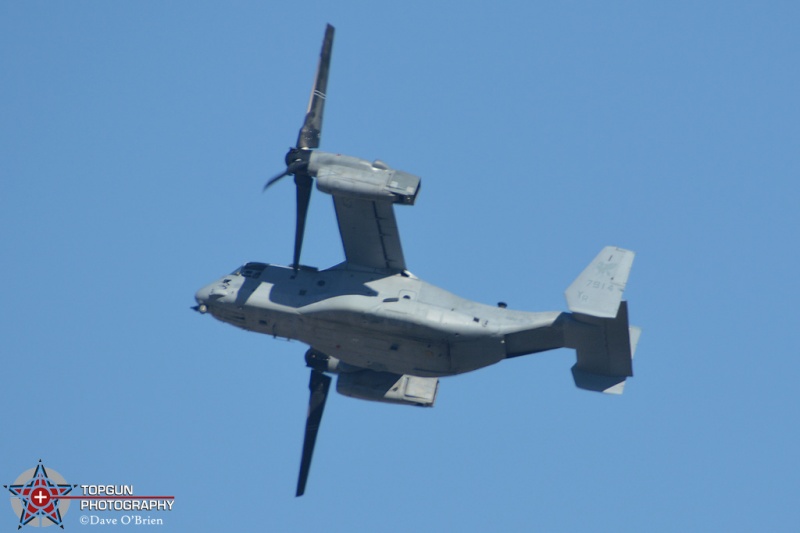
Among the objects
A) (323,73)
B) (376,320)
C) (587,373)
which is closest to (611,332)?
(587,373)

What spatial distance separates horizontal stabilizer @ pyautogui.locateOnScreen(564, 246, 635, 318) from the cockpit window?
35.9 ft

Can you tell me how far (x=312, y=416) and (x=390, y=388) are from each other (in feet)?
12.5

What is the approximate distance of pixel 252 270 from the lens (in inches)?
1515

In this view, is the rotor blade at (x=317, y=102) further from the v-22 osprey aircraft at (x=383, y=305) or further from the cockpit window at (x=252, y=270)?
the cockpit window at (x=252, y=270)

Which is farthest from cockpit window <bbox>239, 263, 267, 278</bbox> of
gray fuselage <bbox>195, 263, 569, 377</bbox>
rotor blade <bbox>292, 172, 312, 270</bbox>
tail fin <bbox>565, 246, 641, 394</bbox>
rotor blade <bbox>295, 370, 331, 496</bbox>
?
tail fin <bbox>565, 246, 641, 394</bbox>

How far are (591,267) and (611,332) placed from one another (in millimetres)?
2208

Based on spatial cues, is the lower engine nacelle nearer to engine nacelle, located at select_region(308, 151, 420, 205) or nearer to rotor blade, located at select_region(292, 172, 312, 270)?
rotor blade, located at select_region(292, 172, 312, 270)

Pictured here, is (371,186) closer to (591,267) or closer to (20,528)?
(591,267)

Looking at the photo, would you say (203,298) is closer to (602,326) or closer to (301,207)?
(301,207)

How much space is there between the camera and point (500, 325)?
34875 mm

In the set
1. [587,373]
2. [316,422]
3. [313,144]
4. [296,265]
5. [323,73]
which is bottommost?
[316,422]

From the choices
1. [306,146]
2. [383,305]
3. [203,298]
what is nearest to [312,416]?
[203,298]

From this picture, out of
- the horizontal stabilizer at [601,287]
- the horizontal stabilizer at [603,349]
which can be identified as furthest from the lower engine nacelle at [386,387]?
the horizontal stabilizer at [601,287]

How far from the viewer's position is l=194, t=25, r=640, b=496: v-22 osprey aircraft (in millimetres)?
34250
